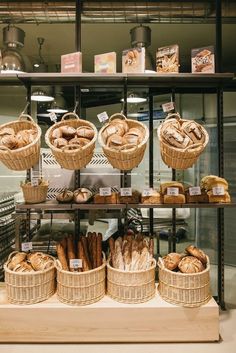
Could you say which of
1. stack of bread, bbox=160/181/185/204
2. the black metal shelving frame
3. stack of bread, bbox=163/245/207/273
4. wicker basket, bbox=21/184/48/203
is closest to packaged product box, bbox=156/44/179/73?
the black metal shelving frame

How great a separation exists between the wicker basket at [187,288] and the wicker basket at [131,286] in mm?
128

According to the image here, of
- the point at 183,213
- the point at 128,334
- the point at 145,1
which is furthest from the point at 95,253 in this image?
the point at 183,213

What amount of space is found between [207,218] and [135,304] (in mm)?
2598

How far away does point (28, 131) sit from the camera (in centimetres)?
216

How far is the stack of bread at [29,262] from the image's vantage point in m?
2.18

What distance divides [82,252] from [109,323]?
1.61 ft

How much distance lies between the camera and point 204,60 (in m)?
2.27

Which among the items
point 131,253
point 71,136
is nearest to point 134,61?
point 71,136

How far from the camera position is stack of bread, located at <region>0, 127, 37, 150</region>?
2.03 metres

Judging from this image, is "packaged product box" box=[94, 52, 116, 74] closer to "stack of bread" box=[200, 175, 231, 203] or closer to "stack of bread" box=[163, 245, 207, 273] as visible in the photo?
"stack of bread" box=[200, 175, 231, 203]

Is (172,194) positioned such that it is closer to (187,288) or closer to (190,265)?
(190,265)

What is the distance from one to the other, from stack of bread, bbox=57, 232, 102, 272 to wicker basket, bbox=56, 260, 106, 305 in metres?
0.08

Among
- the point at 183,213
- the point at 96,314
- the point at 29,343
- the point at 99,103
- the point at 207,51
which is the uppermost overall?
the point at 99,103

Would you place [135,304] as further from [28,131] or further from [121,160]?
[28,131]
